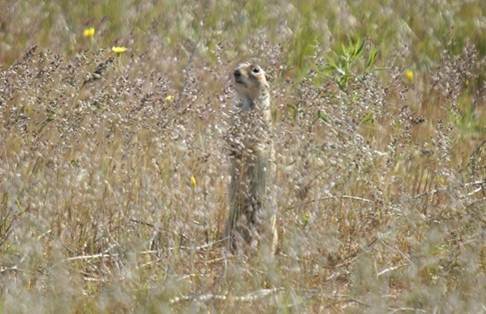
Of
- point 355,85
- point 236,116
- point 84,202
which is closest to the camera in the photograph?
point 236,116

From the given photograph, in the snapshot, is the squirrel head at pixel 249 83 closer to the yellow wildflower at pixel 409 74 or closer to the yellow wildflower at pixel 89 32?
the yellow wildflower at pixel 409 74

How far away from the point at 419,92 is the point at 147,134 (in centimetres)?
153

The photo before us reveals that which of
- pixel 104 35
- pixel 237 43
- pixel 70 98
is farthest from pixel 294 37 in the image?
pixel 70 98

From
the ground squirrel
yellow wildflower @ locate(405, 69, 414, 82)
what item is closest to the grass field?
the ground squirrel

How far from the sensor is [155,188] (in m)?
A: 5.34

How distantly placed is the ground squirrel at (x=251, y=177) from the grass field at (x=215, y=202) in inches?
2.4

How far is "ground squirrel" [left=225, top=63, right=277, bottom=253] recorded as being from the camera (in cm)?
499

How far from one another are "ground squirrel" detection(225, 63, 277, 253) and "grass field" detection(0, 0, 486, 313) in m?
0.06

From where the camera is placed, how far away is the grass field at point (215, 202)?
14.3 feet

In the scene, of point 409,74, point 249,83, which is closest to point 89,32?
point 409,74

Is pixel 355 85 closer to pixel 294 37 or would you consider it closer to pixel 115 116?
pixel 115 116

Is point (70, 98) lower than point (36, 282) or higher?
higher

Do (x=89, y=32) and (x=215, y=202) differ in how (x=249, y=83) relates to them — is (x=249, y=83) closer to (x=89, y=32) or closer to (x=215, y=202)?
(x=215, y=202)

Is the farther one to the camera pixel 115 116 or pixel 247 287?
pixel 115 116
